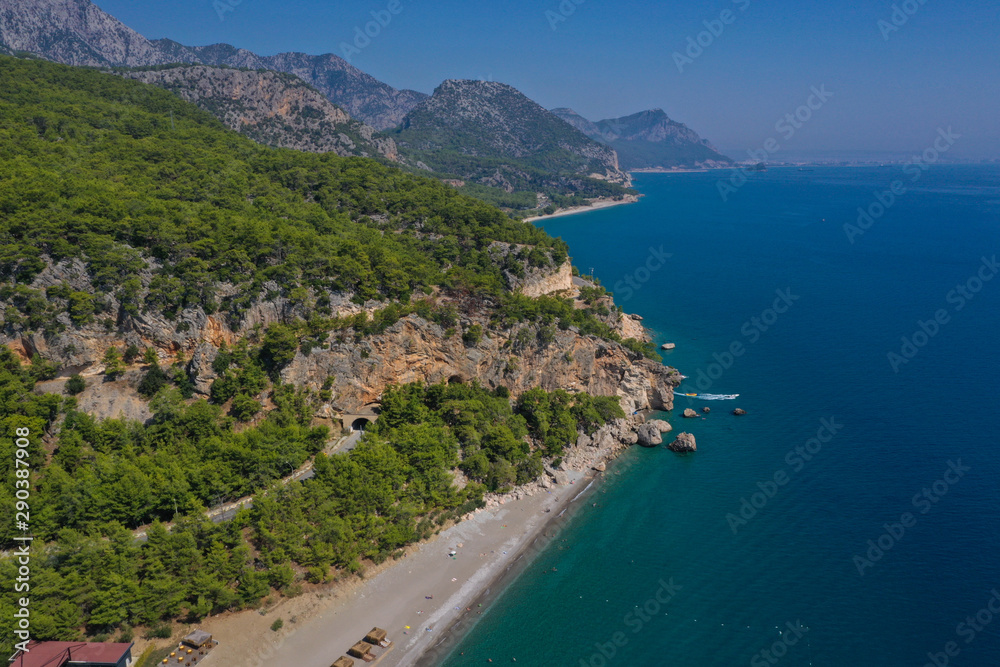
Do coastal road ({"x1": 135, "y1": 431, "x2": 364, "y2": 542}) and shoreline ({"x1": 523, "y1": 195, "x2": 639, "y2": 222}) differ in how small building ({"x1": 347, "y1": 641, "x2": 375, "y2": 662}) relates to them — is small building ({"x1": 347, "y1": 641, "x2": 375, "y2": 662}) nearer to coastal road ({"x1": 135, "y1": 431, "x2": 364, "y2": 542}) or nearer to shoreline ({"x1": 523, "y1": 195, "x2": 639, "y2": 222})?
coastal road ({"x1": 135, "y1": 431, "x2": 364, "y2": 542})

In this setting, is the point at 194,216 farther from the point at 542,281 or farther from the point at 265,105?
the point at 265,105

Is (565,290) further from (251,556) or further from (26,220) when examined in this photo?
(26,220)

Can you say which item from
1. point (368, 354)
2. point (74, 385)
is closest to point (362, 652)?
point (368, 354)

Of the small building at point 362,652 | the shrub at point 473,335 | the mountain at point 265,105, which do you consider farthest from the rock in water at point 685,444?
the mountain at point 265,105

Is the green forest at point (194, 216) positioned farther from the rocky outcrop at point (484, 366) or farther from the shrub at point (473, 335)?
the rocky outcrop at point (484, 366)

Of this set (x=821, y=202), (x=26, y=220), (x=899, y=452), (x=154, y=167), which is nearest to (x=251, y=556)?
(x=26, y=220)
